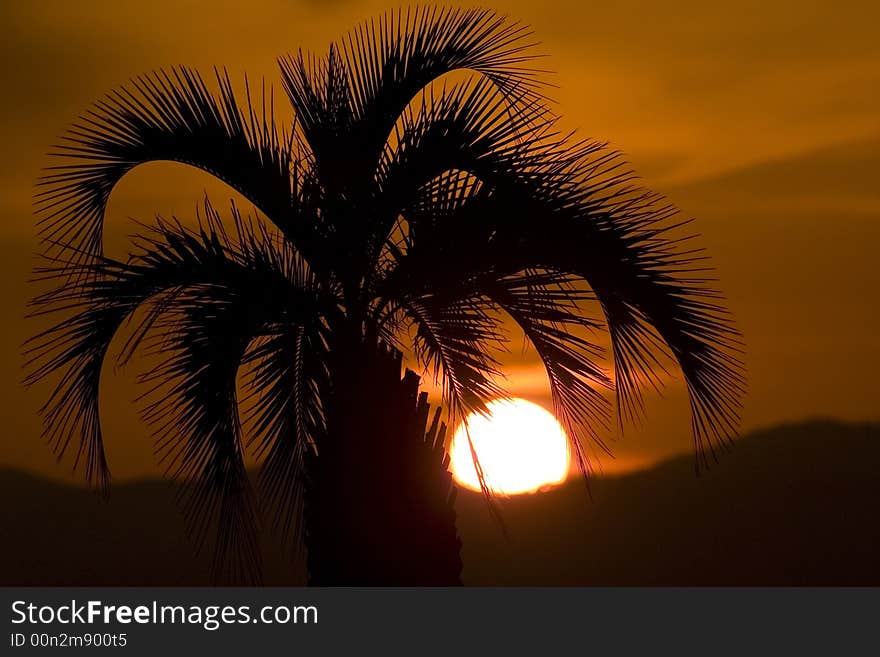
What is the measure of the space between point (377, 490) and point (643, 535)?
34000 mm

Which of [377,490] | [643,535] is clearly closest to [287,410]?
[377,490]

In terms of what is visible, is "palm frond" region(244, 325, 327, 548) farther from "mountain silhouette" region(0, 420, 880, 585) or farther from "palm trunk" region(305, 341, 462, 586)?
"mountain silhouette" region(0, 420, 880, 585)

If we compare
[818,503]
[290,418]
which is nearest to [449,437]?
[290,418]

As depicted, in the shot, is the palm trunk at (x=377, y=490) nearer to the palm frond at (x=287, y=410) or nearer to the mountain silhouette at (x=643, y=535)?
the palm frond at (x=287, y=410)

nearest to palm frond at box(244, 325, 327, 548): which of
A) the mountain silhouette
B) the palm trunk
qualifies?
the palm trunk

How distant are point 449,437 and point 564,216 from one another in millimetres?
1572

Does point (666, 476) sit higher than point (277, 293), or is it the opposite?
point (666, 476)

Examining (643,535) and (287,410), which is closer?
(287,410)

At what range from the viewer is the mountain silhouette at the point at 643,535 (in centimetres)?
3111

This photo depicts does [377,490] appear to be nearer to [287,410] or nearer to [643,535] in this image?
[287,410]

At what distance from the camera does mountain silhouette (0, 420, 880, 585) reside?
102ft

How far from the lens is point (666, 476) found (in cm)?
4562

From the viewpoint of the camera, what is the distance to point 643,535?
39375mm

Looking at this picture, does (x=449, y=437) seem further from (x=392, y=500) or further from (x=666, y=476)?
(x=666, y=476)
